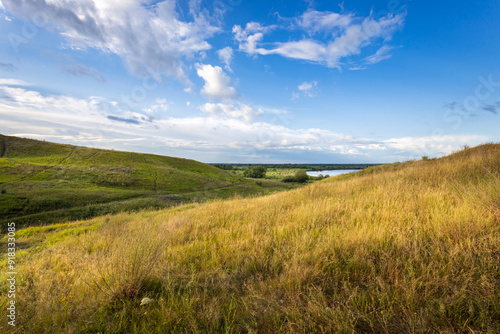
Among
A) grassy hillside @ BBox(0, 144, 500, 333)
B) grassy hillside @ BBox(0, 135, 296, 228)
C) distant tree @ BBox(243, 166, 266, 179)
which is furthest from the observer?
distant tree @ BBox(243, 166, 266, 179)

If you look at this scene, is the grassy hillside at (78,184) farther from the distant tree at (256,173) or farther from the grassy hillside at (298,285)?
the distant tree at (256,173)

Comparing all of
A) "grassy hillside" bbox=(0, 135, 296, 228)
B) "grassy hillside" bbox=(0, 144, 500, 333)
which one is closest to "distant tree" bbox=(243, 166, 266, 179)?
"grassy hillside" bbox=(0, 135, 296, 228)

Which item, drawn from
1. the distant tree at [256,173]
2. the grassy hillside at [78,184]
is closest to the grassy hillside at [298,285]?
the grassy hillside at [78,184]

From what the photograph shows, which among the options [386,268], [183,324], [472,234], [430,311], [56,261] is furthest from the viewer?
[56,261]

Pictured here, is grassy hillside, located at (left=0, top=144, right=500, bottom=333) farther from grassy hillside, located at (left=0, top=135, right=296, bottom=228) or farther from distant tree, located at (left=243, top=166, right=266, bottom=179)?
distant tree, located at (left=243, top=166, right=266, bottom=179)

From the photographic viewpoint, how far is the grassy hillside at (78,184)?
89.8 ft

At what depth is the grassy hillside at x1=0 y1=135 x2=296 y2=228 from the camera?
27.4 m

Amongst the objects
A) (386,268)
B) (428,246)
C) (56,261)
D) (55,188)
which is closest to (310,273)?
(386,268)

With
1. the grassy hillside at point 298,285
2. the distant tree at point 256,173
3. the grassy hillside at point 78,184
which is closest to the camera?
the grassy hillside at point 298,285

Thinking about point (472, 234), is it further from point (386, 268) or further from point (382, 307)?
point (382, 307)

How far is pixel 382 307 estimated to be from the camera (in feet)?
7.31

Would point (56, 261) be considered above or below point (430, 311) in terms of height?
below

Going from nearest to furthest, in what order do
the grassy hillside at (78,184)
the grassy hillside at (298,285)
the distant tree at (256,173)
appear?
the grassy hillside at (298,285) → the grassy hillside at (78,184) → the distant tree at (256,173)

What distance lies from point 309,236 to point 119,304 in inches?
139
